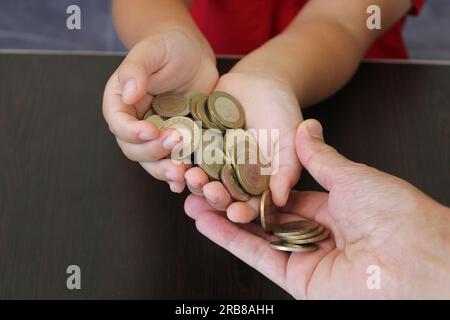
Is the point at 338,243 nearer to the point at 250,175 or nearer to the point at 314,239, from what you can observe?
the point at 314,239

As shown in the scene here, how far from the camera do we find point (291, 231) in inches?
34.9

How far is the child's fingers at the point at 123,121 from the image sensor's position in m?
0.88

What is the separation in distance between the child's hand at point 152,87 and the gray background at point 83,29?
4.64 feet

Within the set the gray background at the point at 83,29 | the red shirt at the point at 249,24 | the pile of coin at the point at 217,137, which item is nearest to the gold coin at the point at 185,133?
the pile of coin at the point at 217,137

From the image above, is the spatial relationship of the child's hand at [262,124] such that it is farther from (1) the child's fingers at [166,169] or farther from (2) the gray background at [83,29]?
(2) the gray background at [83,29]

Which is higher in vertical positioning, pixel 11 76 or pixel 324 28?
pixel 324 28

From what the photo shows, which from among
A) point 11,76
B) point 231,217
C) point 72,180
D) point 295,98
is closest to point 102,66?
point 11,76

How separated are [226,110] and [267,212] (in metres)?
0.21

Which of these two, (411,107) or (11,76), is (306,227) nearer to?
(411,107)

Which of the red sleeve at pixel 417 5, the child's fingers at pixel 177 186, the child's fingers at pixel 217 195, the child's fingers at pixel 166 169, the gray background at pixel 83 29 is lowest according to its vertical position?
the child's fingers at pixel 217 195

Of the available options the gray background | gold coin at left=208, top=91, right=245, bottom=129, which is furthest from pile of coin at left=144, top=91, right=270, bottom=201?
the gray background

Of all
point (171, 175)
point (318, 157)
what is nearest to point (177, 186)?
point (171, 175)

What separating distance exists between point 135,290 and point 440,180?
1.88 feet

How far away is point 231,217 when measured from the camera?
35.3 inches
